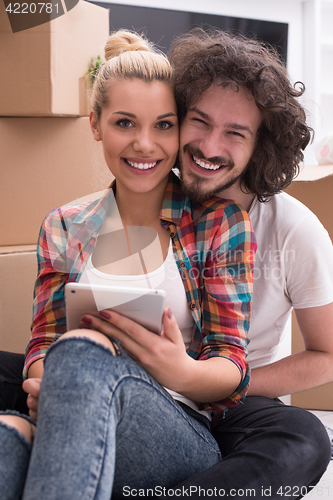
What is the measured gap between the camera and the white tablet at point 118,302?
61 centimetres

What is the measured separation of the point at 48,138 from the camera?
1265mm

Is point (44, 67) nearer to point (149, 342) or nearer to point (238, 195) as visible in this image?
point (238, 195)

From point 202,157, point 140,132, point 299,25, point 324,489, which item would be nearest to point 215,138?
point 202,157

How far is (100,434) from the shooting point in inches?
22.5

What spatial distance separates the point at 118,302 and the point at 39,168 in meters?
0.76

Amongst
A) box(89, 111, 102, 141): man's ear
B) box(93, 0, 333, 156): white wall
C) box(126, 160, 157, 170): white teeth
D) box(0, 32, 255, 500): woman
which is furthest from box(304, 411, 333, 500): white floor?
box(93, 0, 333, 156): white wall

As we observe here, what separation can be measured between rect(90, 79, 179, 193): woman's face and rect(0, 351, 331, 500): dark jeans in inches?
18.9

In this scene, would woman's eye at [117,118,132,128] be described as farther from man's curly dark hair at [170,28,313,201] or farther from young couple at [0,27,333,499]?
man's curly dark hair at [170,28,313,201]

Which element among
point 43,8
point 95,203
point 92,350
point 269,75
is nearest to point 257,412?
point 92,350

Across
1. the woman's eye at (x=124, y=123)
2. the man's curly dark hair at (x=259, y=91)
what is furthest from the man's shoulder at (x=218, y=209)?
the woman's eye at (x=124, y=123)

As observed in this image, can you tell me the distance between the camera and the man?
3.01 ft

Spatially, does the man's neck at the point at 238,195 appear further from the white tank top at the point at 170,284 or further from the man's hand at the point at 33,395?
the man's hand at the point at 33,395

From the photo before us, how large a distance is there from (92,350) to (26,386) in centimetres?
20

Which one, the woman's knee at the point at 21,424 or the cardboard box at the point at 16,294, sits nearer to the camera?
the woman's knee at the point at 21,424
